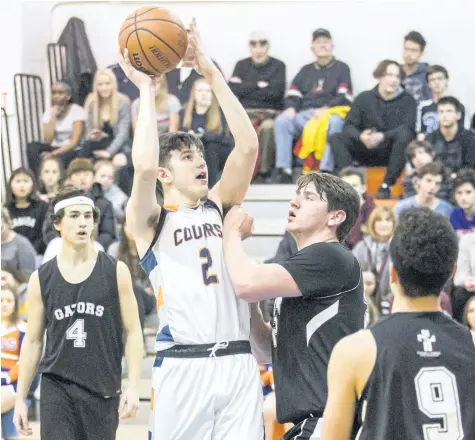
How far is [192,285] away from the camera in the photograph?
383cm

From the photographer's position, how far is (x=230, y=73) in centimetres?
1063

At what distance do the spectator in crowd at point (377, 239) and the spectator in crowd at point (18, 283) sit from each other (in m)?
2.81

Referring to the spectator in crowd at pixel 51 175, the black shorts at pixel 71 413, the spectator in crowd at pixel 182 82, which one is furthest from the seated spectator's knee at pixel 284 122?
the black shorts at pixel 71 413

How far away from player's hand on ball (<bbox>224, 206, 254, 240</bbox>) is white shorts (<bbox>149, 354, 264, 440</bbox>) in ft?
1.65

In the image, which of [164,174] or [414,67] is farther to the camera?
[414,67]

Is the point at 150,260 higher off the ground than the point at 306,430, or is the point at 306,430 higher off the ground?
the point at 150,260

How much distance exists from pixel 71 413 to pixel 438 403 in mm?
2636

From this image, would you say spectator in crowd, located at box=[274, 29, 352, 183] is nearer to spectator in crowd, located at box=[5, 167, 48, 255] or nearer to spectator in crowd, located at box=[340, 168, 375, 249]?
spectator in crowd, located at box=[340, 168, 375, 249]

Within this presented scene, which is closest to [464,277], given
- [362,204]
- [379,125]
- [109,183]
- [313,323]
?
[362,204]

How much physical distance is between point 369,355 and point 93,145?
739 centimetres

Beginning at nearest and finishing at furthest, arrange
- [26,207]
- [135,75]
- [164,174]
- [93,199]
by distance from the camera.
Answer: [135,75] < [164,174] < [93,199] < [26,207]

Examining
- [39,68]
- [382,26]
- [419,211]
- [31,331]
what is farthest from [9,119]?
[419,211]

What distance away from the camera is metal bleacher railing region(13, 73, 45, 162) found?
10.5 m

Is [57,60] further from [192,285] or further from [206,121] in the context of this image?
[192,285]
